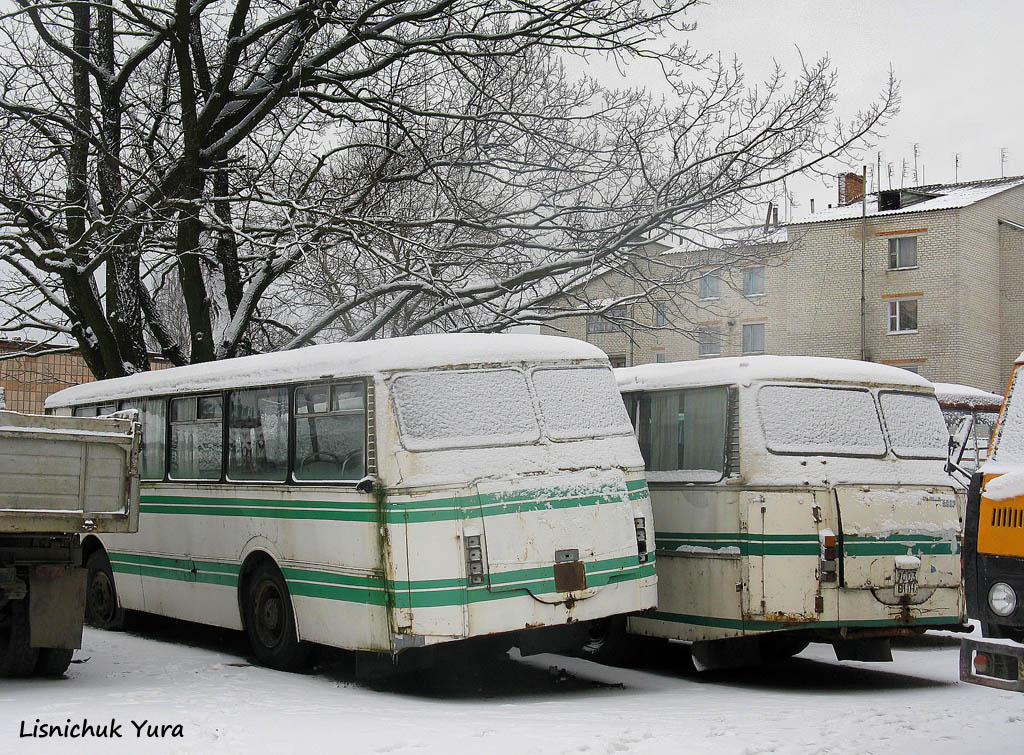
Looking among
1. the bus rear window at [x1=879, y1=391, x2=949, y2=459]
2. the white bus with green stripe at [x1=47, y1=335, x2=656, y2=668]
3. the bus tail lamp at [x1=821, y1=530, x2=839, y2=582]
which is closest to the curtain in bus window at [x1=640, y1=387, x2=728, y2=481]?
the white bus with green stripe at [x1=47, y1=335, x2=656, y2=668]

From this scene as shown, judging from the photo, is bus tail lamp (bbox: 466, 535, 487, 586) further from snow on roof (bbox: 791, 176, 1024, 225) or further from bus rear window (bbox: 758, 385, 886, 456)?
snow on roof (bbox: 791, 176, 1024, 225)

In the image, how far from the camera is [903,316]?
169 ft

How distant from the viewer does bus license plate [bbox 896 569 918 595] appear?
10250 mm

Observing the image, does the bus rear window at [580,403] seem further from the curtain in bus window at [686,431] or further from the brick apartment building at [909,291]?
the brick apartment building at [909,291]

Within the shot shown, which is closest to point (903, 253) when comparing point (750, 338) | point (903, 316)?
point (903, 316)

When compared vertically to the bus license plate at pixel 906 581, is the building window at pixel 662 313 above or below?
above

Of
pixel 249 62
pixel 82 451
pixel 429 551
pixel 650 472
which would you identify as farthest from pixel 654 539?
Result: pixel 249 62

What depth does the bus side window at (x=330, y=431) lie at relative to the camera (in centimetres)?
1005

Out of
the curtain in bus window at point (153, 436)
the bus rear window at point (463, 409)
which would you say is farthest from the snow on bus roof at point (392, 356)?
the curtain in bus window at point (153, 436)

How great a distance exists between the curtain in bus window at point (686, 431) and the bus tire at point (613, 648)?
4.85ft

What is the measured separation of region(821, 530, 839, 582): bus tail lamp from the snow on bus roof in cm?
235

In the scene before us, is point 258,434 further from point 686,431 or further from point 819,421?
point 819,421

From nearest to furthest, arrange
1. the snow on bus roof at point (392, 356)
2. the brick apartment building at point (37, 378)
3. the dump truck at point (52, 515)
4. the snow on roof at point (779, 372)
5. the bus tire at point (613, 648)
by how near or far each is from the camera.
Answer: the dump truck at point (52, 515)
the snow on bus roof at point (392, 356)
the snow on roof at point (779, 372)
the bus tire at point (613, 648)
the brick apartment building at point (37, 378)

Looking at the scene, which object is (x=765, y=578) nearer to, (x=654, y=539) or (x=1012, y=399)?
(x=654, y=539)
